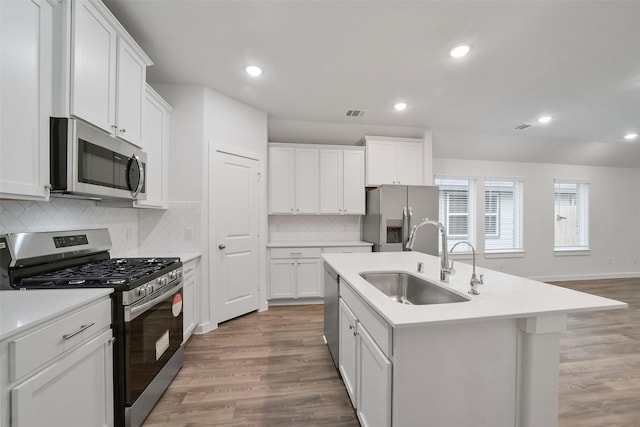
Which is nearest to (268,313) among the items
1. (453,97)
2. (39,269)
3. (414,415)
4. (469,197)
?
(39,269)

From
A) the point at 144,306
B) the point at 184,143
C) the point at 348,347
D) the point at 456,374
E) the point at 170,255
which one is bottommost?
the point at 348,347

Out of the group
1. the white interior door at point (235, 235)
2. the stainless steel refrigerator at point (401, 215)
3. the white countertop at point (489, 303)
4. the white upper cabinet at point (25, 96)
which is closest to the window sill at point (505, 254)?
the stainless steel refrigerator at point (401, 215)

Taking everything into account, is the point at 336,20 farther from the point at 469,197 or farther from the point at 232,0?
the point at 469,197

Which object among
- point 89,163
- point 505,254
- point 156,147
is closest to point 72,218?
point 89,163

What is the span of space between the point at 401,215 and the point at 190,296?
297cm

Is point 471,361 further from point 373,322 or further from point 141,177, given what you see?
point 141,177

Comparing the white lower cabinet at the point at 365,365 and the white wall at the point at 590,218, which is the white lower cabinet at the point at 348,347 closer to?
the white lower cabinet at the point at 365,365

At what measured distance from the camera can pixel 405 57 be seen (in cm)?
238

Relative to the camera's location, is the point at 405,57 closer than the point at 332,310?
No

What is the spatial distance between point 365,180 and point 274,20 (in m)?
2.64

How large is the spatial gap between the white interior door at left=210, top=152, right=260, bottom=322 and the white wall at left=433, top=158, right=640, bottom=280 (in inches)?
144

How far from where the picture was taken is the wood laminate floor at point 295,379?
1688 mm

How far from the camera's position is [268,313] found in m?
3.50

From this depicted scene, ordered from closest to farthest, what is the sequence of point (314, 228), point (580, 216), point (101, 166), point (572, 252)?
1. point (101, 166)
2. point (314, 228)
3. point (572, 252)
4. point (580, 216)
